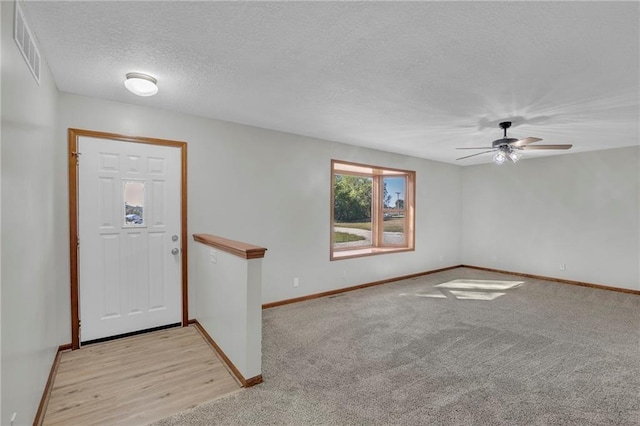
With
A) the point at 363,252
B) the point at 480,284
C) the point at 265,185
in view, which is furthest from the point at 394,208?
the point at 265,185

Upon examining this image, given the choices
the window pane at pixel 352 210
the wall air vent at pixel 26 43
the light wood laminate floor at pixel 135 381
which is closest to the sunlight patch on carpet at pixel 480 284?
the window pane at pixel 352 210

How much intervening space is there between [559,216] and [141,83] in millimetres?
6716

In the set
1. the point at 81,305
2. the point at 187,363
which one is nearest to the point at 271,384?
the point at 187,363

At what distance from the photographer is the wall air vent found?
1.57 m

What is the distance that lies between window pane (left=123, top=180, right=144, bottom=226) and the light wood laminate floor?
1187 mm

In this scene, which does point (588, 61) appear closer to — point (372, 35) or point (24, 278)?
point (372, 35)

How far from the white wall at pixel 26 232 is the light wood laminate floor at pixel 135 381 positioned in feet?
0.65

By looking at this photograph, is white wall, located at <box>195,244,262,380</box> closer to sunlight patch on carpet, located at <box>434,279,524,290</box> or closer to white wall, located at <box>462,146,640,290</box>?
sunlight patch on carpet, located at <box>434,279,524,290</box>

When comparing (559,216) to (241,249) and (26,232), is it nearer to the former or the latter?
(241,249)

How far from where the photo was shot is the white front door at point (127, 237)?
2986mm

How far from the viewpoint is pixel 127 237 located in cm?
Result: 316

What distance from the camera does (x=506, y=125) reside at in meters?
3.69

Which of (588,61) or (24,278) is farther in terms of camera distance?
(588,61)

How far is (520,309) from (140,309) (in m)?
4.63
